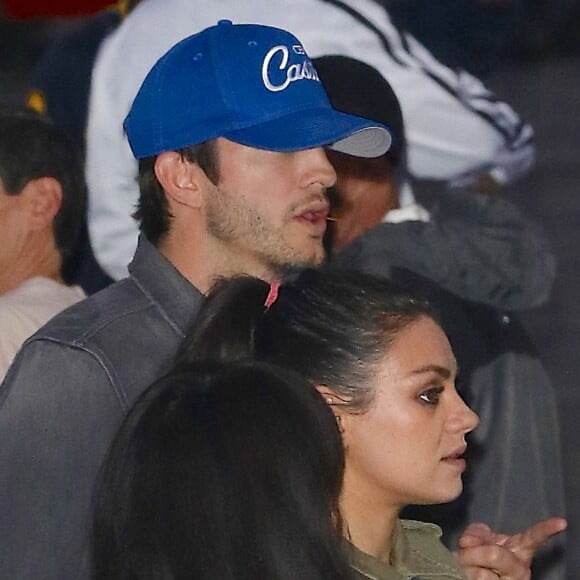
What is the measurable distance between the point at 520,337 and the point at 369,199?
0.51 m

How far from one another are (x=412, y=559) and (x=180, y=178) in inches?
33.2

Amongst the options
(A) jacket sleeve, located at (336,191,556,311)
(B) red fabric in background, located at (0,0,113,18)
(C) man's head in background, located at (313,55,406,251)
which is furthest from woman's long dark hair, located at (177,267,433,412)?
(B) red fabric in background, located at (0,0,113,18)

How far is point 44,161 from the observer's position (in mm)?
4059

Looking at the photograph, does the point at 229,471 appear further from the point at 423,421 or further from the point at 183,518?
the point at 423,421

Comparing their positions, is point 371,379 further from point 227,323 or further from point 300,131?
point 300,131

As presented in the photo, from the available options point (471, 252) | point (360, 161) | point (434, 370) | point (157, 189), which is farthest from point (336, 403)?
point (360, 161)

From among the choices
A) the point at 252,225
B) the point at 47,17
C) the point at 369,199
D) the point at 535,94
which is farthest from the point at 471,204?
the point at 47,17

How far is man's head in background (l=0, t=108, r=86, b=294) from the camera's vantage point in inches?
157

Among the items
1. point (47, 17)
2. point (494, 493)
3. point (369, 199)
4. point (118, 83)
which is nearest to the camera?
point (494, 493)

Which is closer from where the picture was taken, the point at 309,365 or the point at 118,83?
the point at 309,365

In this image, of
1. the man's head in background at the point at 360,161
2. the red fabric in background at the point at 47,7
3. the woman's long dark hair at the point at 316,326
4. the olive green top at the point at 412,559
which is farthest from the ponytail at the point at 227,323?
the red fabric in background at the point at 47,7

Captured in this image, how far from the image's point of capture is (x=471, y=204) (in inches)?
154

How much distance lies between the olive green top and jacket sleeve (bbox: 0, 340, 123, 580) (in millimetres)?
470

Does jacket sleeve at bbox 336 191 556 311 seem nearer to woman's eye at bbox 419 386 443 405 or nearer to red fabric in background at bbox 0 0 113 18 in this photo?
woman's eye at bbox 419 386 443 405
